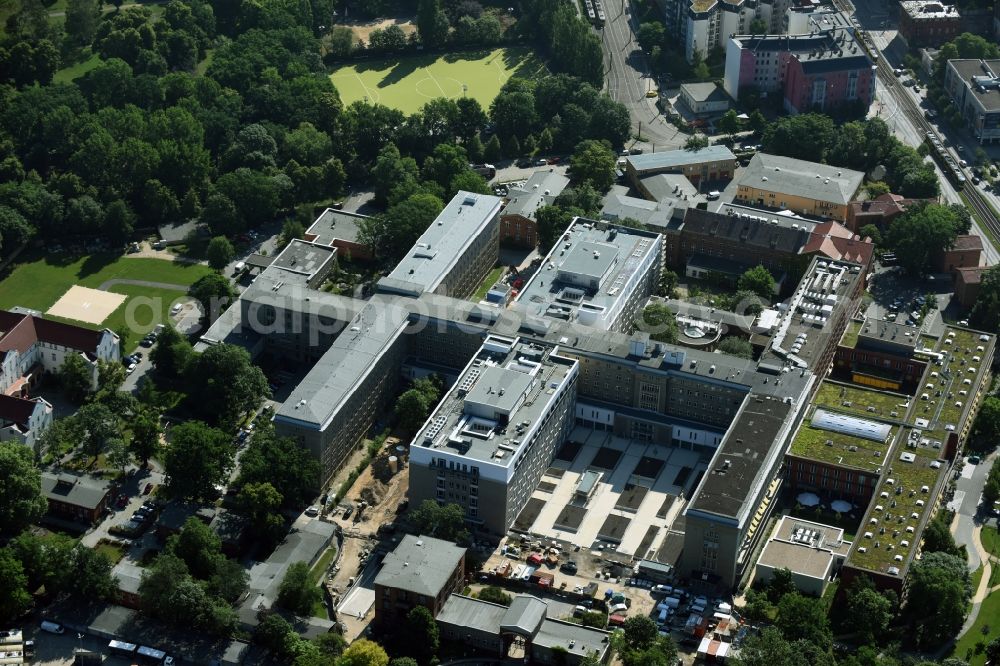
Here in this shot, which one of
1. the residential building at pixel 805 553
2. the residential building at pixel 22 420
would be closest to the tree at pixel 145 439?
the residential building at pixel 22 420

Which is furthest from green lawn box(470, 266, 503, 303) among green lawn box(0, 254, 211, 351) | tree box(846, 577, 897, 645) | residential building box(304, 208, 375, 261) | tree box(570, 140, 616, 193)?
tree box(846, 577, 897, 645)

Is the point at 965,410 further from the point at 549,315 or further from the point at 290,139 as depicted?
the point at 290,139

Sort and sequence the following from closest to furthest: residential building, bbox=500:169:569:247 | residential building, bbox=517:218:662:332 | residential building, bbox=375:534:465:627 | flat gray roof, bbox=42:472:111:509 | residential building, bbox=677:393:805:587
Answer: residential building, bbox=375:534:465:627 < residential building, bbox=677:393:805:587 < flat gray roof, bbox=42:472:111:509 < residential building, bbox=517:218:662:332 < residential building, bbox=500:169:569:247

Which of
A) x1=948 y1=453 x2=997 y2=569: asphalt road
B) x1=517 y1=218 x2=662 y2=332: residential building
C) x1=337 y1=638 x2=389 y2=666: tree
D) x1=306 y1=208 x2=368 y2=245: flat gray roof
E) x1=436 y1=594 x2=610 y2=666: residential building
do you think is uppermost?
x1=517 y1=218 x2=662 y2=332: residential building

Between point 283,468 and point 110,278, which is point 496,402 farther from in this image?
point 110,278

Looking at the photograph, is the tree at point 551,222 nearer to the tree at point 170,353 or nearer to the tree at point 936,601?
the tree at point 170,353

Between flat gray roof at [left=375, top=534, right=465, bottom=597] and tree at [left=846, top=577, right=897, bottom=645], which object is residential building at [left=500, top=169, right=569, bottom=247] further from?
tree at [left=846, top=577, right=897, bottom=645]

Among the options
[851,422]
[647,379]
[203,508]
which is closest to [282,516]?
[203,508]
